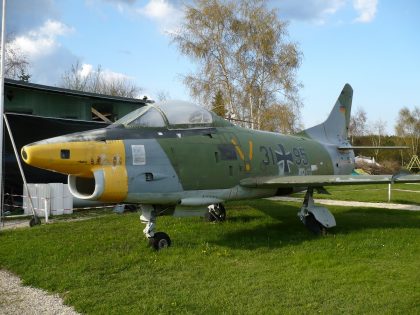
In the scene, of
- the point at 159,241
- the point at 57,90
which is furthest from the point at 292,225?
the point at 57,90

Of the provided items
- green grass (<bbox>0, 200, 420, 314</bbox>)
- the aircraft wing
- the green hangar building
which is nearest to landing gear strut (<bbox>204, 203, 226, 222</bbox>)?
green grass (<bbox>0, 200, 420, 314</bbox>)

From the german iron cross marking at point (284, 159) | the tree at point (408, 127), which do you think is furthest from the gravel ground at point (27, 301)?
the tree at point (408, 127)

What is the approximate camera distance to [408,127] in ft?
217

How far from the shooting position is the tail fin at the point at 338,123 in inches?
533

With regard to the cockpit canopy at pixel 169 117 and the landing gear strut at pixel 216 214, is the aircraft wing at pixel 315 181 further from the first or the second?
the landing gear strut at pixel 216 214

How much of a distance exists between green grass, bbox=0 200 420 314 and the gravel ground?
0.45 feet

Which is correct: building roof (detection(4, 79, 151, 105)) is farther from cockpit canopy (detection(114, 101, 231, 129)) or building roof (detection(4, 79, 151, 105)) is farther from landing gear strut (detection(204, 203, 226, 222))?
cockpit canopy (detection(114, 101, 231, 129))

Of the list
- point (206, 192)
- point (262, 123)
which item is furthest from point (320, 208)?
point (262, 123)

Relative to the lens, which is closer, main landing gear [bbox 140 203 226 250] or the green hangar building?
main landing gear [bbox 140 203 226 250]

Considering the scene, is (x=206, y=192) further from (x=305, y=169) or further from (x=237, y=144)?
(x=305, y=169)

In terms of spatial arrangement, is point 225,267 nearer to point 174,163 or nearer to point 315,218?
point 174,163

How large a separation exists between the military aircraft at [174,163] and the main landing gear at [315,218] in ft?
0.07

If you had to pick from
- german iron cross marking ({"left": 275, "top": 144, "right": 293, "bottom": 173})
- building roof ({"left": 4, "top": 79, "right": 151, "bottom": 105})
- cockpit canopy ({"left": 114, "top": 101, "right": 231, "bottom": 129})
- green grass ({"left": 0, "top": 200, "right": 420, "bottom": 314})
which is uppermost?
building roof ({"left": 4, "top": 79, "right": 151, "bottom": 105})

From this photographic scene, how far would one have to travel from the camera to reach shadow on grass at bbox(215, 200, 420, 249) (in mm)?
8985
